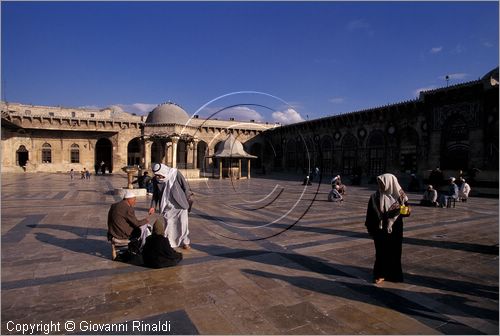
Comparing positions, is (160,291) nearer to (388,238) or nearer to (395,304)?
(395,304)

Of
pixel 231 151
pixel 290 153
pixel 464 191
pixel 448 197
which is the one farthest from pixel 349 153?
pixel 448 197

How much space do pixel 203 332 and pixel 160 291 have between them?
1.17 m

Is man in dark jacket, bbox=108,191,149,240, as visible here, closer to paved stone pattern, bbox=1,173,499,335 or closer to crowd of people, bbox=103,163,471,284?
crowd of people, bbox=103,163,471,284

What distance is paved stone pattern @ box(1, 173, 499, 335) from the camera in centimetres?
332

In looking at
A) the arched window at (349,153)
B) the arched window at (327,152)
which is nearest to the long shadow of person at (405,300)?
the arched window at (349,153)

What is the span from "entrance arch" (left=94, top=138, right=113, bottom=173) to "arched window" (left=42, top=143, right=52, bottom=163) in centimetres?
536

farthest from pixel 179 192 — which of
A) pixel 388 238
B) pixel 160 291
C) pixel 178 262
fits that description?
pixel 388 238

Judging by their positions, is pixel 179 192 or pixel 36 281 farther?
pixel 179 192

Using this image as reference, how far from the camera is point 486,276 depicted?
15.5ft

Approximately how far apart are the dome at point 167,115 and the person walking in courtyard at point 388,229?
98.4ft

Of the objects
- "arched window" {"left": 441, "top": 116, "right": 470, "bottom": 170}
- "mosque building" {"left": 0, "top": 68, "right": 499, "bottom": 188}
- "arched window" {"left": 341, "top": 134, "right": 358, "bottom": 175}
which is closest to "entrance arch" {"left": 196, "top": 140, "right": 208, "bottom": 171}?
"mosque building" {"left": 0, "top": 68, "right": 499, "bottom": 188}

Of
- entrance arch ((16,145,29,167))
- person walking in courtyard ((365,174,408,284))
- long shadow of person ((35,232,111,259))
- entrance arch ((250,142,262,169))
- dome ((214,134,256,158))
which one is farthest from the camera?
entrance arch ((250,142,262,169))

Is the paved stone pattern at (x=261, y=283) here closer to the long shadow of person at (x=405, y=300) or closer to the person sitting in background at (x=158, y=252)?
the long shadow of person at (x=405, y=300)

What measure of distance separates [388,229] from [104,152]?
45609 millimetres
